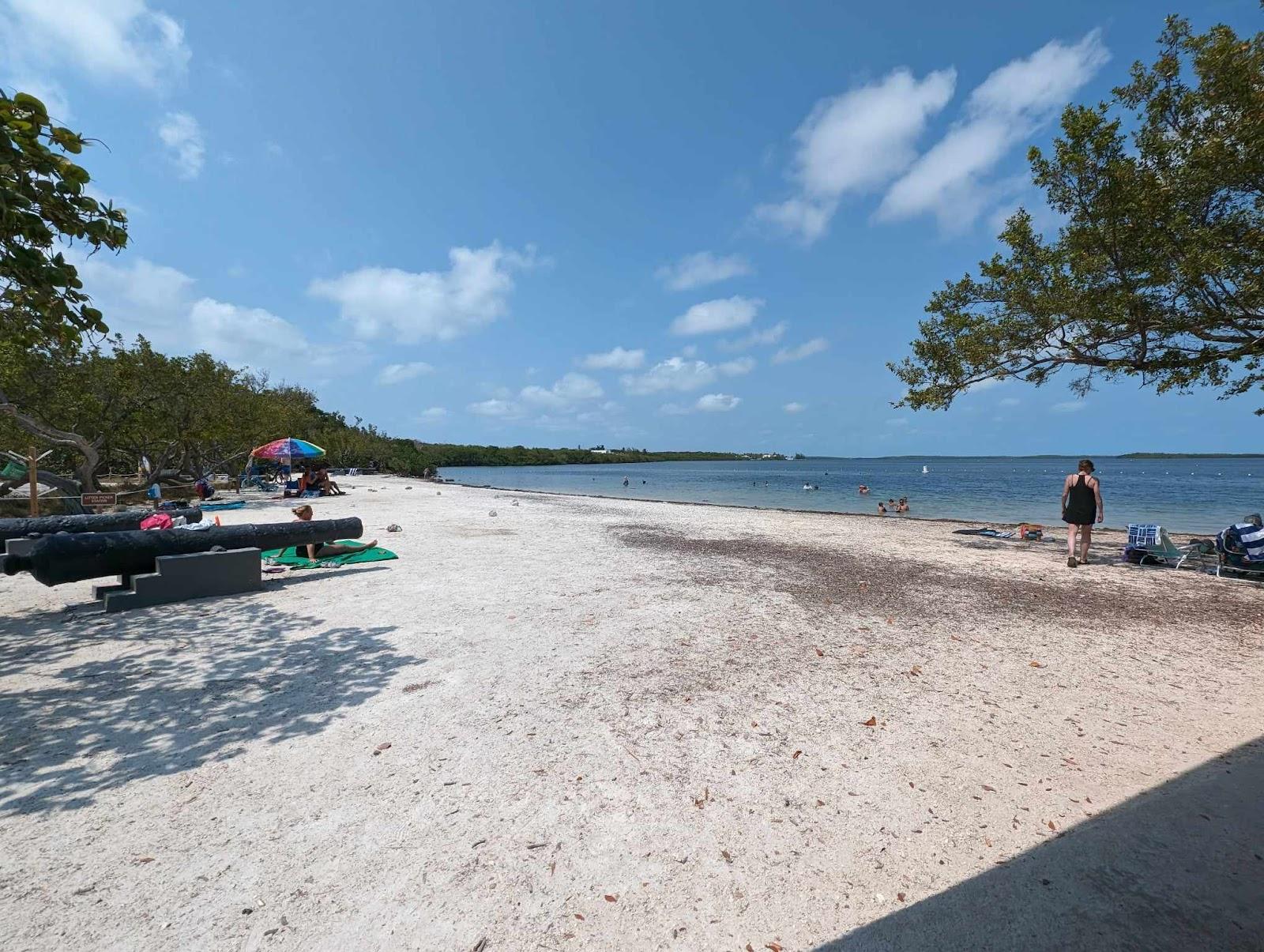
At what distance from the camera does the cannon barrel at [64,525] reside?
A: 7.85m

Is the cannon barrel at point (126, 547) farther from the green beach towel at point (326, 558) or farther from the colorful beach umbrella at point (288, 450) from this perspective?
the colorful beach umbrella at point (288, 450)

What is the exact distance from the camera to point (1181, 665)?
206 inches

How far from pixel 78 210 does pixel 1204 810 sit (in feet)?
26.6

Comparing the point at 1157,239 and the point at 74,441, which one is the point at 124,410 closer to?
the point at 74,441

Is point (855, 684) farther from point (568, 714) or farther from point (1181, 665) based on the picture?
point (1181, 665)

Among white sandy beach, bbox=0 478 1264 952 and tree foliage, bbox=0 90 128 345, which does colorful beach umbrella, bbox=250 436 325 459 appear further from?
tree foliage, bbox=0 90 128 345

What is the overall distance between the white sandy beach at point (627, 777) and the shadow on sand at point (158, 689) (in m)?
0.03

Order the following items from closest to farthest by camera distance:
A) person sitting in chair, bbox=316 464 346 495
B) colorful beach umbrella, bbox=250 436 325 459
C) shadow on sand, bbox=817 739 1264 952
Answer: shadow on sand, bbox=817 739 1264 952 < colorful beach umbrella, bbox=250 436 325 459 < person sitting in chair, bbox=316 464 346 495

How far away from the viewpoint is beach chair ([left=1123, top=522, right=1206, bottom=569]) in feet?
33.4

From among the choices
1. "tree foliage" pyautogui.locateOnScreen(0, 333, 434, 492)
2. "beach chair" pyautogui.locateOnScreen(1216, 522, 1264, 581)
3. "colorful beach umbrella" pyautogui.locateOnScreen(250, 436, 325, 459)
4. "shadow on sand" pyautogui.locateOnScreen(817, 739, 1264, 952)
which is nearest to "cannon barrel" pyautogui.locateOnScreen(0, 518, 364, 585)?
"shadow on sand" pyautogui.locateOnScreen(817, 739, 1264, 952)

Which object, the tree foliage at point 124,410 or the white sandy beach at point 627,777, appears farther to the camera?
the tree foliage at point 124,410

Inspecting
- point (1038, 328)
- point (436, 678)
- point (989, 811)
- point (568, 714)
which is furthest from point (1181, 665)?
point (1038, 328)

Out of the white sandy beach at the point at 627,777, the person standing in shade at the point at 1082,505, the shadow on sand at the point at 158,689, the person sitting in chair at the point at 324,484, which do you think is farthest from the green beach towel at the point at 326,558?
the person sitting in chair at the point at 324,484

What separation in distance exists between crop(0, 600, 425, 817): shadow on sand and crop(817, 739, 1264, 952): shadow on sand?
4055 mm
